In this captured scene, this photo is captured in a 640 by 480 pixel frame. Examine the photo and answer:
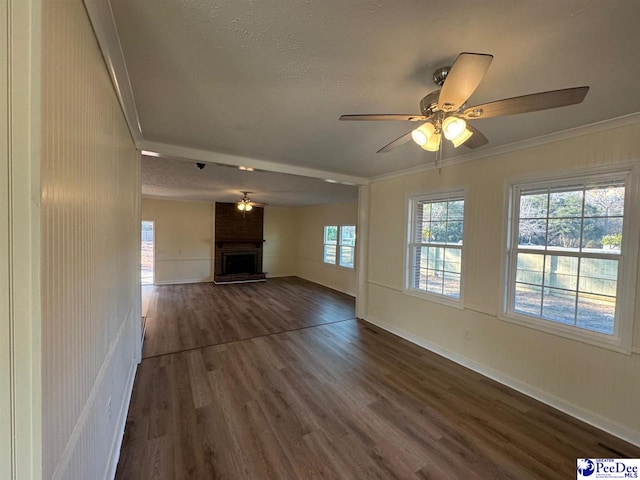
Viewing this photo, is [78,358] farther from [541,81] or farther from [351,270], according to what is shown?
[351,270]

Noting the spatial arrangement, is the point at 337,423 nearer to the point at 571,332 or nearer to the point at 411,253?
the point at 571,332

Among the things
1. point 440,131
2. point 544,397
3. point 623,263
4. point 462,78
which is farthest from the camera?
point 544,397

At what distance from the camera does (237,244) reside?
7930mm

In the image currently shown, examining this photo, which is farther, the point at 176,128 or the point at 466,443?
the point at 176,128

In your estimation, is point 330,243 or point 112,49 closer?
point 112,49

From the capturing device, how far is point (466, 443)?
1.96 meters

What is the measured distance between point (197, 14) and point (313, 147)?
1.77m

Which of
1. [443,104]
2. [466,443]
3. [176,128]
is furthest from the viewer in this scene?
A: [176,128]

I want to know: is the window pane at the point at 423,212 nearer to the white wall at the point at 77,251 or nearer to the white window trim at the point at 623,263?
the white window trim at the point at 623,263

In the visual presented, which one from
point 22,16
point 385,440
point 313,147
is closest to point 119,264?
point 22,16

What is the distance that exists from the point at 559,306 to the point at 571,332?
232 mm

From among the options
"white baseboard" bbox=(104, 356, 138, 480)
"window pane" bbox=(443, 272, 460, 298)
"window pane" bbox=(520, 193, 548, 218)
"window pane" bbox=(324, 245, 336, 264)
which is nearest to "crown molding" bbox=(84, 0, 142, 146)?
"white baseboard" bbox=(104, 356, 138, 480)

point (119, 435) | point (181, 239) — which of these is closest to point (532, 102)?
point (119, 435)

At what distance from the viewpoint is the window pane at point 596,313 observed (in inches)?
85.9
